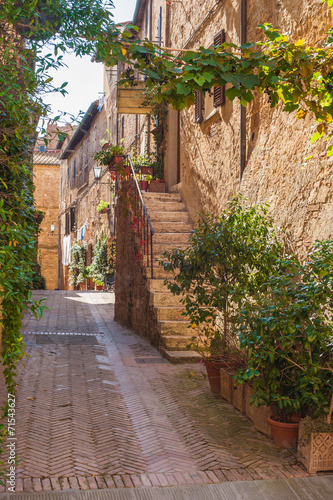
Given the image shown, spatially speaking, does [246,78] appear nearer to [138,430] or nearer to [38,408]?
[138,430]

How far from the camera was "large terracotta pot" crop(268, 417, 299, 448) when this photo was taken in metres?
4.10

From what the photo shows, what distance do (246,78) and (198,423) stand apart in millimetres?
2968

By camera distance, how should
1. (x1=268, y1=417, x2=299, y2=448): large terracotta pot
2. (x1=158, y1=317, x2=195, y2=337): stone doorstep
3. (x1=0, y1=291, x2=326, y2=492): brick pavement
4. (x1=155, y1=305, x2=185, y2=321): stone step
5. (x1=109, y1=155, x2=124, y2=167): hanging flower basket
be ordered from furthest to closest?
(x1=109, y1=155, x2=124, y2=167): hanging flower basket → (x1=155, y1=305, x2=185, y2=321): stone step → (x1=158, y1=317, x2=195, y2=337): stone doorstep → (x1=268, y1=417, x2=299, y2=448): large terracotta pot → (x1=0, y1=291, x2=326, y2=492): brick pavement

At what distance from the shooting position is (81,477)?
11.5 ft

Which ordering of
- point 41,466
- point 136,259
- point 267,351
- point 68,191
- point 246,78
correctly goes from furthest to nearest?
1. point 68,191
2. point 136,259
3. point 267,351
4. point 41,466
5. point 246,78

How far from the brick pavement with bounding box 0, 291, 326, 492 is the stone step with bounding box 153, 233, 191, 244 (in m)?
2.45

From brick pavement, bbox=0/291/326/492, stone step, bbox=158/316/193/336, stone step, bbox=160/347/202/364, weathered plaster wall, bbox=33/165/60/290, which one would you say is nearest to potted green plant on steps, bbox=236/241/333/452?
brick pavement, bbox=0/291/326/492

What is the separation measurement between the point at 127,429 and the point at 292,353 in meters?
1.55

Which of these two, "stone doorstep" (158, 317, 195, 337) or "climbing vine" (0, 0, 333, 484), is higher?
"climbing vine" (0, 0, 333, 484)

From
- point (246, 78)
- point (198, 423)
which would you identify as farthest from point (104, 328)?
point (246, 78)

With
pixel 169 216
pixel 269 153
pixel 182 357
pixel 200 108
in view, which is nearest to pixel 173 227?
pixel 169 216

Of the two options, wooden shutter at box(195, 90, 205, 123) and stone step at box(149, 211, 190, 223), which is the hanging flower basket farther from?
wooden shutter at box(195, 90, 205, 123)

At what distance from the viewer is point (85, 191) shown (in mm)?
25109

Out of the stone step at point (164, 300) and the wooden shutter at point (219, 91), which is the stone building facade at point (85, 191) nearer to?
the wooden shutter at point (219, 91)
